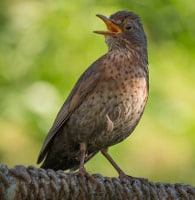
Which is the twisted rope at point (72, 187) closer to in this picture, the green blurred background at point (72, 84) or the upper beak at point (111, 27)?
the upper beak at point (111, 27)

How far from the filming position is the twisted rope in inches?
95.7

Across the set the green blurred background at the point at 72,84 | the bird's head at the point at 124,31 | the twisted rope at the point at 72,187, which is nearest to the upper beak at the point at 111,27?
the bird's head at the point at 124,31

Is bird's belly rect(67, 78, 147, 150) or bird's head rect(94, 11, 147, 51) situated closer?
bird's belly rect(67, 78, 147, 150)

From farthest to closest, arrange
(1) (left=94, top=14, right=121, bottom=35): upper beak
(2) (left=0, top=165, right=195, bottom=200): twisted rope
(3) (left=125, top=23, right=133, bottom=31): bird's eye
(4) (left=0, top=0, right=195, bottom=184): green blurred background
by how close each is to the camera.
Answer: (4) (left=0, top=0, right=195, bottom=184): green blurred background
(3) (left=125, top=23, right=133, bottom=31): bird's eye
(1) (left=94, top=14, right=121, bottom=35): upper beak
(2) (left=0, top=165, right=195, bottom=200): twisted rope

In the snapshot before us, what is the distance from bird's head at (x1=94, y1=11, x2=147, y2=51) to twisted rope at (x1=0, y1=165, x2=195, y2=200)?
1.88 metres

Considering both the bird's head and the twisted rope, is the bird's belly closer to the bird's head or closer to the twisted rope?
the bird's head

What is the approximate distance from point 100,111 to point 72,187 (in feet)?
5.30

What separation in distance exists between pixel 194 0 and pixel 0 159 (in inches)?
70.9

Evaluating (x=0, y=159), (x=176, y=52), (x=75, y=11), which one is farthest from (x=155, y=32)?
(x=0, y=159)

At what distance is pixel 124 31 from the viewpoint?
15.5 ft

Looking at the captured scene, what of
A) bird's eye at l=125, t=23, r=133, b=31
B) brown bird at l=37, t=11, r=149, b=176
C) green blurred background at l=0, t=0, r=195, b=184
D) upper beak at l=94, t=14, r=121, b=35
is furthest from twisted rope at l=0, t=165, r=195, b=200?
green blurred background at l=0, t=0, r=195, b=184

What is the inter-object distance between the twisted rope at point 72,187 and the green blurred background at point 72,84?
214cm

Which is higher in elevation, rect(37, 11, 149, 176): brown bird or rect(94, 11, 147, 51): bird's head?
rect(94, 11, 147, 51): bird's head

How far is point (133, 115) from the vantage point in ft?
13.7
